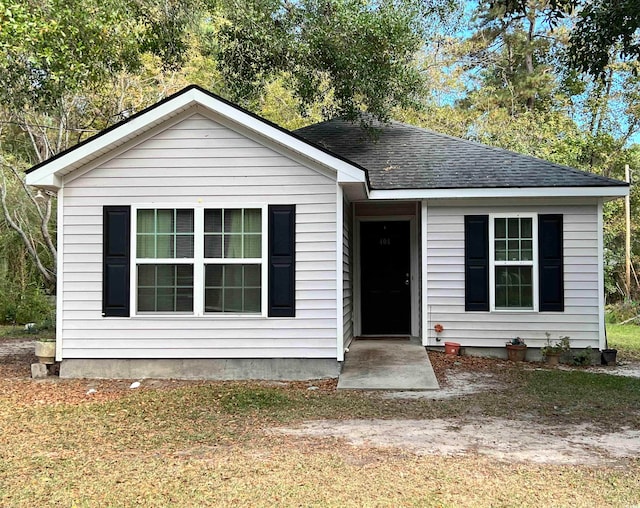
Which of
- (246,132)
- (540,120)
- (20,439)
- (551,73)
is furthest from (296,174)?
→ (551,73)

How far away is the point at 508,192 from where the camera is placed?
8.85 meters

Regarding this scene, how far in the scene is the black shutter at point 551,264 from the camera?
29.8 ft

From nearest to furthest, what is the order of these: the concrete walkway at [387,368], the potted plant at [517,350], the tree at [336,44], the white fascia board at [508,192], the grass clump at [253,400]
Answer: the grass clump at [253,400] < the concrete walkway at [387,368] < the white fascia board at [508,192] < the potted plant at [517,350] < the tree at [336,44]

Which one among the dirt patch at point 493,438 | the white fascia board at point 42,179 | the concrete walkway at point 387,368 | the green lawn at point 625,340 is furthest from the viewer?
the green lawn at point 625,340

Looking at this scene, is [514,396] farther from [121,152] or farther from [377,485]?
[121,152]

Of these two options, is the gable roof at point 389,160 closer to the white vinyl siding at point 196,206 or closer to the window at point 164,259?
the white vinyl siding at point 196,206

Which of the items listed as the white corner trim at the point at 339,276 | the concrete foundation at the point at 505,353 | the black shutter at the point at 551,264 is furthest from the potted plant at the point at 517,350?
the white corner trim at the point at 339,276

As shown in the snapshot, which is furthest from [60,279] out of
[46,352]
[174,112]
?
[174,112]

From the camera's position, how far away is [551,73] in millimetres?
23203

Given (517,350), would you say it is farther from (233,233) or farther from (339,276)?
(233,233)

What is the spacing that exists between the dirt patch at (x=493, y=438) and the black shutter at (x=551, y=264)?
392 cm

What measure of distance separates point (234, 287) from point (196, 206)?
1.14m

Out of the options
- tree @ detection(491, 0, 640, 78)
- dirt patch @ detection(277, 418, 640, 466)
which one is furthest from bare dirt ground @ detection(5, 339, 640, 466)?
tree @ detection(491, 0, 640, 78)

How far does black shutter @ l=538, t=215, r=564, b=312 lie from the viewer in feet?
29.8
